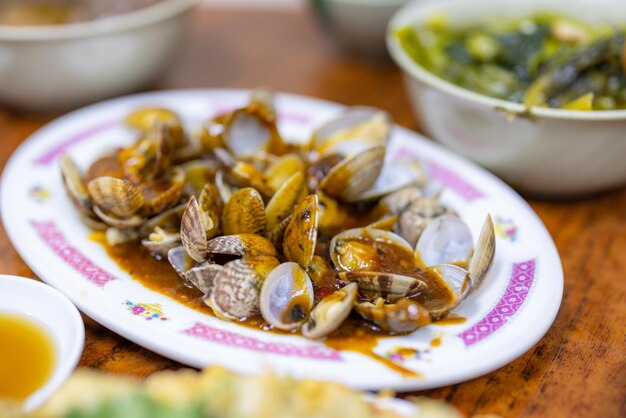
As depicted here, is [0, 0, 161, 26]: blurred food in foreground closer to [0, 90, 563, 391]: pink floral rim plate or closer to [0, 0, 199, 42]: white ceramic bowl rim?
[0, 0, 199, 42]: white ceramic bowl rim

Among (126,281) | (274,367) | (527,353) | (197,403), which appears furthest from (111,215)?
(527,353)

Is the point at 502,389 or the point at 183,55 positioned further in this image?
the point at 183,55

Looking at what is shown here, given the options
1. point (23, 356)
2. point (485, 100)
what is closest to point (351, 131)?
point (485, 100)

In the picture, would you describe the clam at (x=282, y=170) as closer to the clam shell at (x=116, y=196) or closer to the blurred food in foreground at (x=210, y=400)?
the clam shell at (x=116, y=196)

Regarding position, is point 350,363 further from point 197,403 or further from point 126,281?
point 126,281

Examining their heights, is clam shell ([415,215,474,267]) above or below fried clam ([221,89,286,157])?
below

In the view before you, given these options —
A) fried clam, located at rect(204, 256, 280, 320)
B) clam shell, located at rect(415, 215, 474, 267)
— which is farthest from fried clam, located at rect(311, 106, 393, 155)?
fried clam, located at rect(204, 256, 280, 320)
